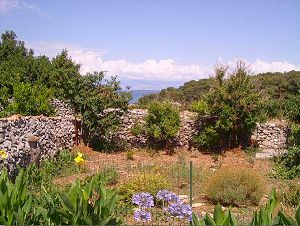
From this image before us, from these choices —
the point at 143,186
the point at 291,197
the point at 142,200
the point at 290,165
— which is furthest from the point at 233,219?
the point at 290,165

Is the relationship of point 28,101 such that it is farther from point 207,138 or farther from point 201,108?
point 207,138

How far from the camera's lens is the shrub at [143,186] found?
8.02m

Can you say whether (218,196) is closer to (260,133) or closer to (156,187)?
(156,187)

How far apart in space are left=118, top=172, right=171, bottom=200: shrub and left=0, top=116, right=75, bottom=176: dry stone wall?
2.84m

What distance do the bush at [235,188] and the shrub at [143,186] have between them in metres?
1.11

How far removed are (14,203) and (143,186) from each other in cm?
429

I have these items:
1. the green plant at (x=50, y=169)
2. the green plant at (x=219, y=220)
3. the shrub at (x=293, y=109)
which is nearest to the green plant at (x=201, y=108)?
the shrub at (x=293, y=109)

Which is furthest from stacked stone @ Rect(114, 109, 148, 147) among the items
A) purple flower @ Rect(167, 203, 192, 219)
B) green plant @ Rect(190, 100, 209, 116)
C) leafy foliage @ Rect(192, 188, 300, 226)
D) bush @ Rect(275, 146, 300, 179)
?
leafy foliage @ Rect(192, 188, 300, 226)

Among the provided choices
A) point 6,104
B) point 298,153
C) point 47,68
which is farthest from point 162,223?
point 47,68

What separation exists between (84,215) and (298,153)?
9550 millimetres

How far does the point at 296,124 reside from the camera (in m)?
13.6

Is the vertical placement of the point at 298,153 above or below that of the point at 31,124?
below

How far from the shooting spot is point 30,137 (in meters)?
10.2

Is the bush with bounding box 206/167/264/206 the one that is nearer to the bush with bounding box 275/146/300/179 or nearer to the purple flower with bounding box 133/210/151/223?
the bush with bounding box 275/146/300/179
